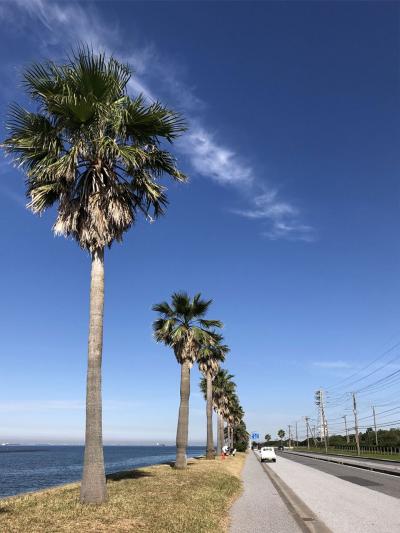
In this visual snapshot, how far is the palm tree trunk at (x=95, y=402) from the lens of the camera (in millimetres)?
12227

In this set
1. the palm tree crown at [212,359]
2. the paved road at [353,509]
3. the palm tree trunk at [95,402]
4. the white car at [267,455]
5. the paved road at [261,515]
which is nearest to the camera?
the paved road at [261,515]

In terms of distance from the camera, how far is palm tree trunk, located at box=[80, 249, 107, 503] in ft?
40.1

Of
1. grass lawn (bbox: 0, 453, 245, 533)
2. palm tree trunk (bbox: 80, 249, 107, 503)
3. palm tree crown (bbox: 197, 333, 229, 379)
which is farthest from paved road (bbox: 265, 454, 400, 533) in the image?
palm tree crown (bbox: 197, 333, 229, 379)

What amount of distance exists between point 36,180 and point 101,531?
9.60m

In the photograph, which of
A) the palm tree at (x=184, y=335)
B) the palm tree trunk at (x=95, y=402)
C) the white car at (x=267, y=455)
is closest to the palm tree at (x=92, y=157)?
the palm tree trunk at (x=95, y=402)

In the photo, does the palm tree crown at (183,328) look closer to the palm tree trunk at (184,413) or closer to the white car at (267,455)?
the palm tree trunk at (184,413)

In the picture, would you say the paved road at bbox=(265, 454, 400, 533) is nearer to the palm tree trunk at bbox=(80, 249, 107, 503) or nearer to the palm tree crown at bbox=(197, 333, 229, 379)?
the palm tree trunk at bbox=(80, 249, 107, 503)

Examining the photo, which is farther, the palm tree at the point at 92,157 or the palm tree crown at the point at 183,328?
the palm tree crown at the point at 183,328

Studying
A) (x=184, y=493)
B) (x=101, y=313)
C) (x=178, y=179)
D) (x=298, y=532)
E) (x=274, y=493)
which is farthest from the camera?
(x=274, y=493)

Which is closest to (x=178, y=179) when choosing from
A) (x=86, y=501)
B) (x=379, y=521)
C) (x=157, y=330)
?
(x=86, y=501)

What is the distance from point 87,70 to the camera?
12930 mm

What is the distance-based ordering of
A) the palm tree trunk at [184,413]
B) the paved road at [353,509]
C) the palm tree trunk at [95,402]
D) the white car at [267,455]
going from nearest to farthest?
the paved road at [353,509] → the palm tree trunk at [95,402] → the palm tree trunk at [184,413] → the white car at [267,455]

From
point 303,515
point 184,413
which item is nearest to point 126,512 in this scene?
point 303,515

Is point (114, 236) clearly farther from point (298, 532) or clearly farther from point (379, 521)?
point (379, 521)
